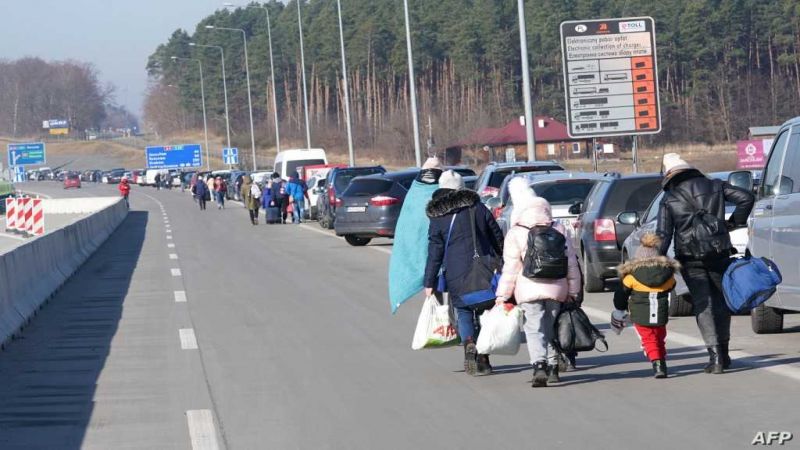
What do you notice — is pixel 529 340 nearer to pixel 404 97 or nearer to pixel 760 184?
pixel 760 184

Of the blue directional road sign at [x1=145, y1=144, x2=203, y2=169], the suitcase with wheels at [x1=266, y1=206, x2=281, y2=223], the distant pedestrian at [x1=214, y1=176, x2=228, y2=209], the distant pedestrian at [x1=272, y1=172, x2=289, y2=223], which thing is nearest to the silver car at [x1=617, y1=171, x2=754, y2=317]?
the distant pedestrian at [x1=272, y1=172, x2=289, y2=223]

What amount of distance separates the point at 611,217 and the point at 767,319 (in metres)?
4.37

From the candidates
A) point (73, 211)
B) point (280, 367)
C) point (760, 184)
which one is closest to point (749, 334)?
point (760, 184)

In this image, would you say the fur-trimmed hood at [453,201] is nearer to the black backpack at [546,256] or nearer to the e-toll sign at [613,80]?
the black backpack at [546,256]

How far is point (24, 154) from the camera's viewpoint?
342 feet

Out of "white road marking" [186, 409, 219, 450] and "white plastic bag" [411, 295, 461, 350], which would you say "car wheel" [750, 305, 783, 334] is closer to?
"white plastic bag" [411, 295, 461, 350]

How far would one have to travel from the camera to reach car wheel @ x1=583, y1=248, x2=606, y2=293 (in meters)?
16.7

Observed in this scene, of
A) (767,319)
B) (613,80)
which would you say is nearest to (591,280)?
(767,319)

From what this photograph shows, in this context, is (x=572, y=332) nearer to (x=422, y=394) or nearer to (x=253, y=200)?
(x=422, y=394)

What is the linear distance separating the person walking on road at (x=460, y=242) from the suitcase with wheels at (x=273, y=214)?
3276 centimetres

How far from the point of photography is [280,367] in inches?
440

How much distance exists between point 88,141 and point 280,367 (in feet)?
577

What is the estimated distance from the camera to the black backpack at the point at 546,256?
9.32m

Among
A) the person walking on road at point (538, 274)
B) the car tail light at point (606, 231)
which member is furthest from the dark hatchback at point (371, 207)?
the person walking on road at point (538, 274)
